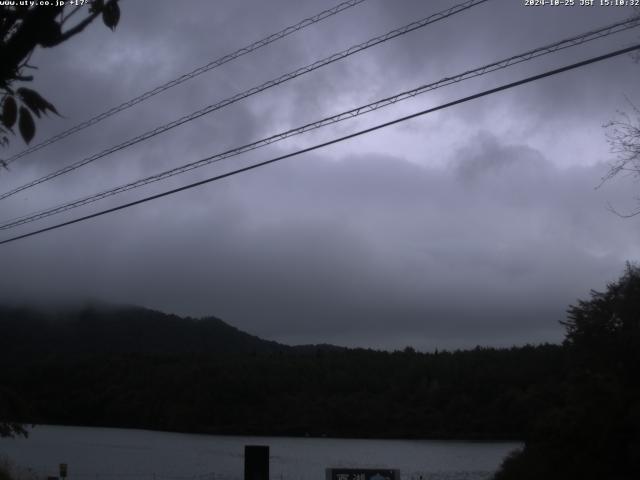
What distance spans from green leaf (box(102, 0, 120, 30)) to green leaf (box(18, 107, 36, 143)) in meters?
0.72

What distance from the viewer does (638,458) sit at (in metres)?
20.4

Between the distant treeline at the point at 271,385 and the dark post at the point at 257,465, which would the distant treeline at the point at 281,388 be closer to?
the distant treeline at the point at 271,385

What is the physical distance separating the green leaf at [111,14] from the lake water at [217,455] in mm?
38317

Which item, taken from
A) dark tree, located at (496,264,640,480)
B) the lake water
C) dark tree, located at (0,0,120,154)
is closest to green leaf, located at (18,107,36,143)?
dark tree, located at (0,0,120,154)

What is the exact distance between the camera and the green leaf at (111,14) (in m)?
4.20

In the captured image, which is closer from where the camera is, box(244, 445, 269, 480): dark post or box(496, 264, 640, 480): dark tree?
box(244, 445, 269, 480): dark post

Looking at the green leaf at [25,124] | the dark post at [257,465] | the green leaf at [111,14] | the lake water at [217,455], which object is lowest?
the lake water at [217,455]

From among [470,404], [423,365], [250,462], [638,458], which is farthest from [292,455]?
[250,462]

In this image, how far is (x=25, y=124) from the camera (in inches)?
154

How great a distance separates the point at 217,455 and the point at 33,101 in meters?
60.0

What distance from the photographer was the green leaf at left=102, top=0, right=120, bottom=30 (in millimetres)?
4195

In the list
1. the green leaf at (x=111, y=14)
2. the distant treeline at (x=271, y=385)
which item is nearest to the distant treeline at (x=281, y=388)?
the distant treeline at (x=271, y=385)

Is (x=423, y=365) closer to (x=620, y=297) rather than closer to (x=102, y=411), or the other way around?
(x=102, y=411)

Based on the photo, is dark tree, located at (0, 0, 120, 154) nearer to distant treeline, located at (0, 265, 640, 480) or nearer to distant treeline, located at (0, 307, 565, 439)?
distant treeline, located at (0, 265, 640, 480)
